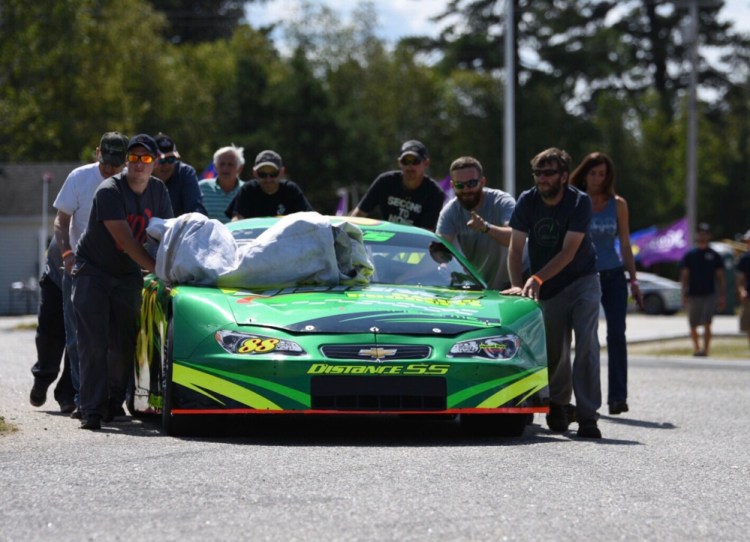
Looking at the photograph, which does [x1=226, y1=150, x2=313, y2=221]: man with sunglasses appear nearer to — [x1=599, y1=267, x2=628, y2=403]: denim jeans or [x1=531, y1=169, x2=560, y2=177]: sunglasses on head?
[x1=599, y1=267, x2=628, y2=403]: denim jeans

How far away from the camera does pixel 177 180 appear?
11242 millimetres

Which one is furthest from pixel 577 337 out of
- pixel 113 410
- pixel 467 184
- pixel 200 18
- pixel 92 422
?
pixel 200 18

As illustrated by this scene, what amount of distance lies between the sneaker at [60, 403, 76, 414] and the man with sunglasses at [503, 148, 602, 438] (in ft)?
9.72

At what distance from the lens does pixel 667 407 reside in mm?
12039

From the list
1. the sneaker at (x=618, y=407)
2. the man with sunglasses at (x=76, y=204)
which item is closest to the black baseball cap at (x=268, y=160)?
the man with sunglasses at (x=76, y=204)

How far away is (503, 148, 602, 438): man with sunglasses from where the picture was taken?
31.3 feet

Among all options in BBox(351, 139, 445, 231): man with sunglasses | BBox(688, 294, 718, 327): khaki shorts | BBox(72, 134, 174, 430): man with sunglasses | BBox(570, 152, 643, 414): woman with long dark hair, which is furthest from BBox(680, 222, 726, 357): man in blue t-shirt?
BBox(72, 134, 174, 430): man with sunglasses

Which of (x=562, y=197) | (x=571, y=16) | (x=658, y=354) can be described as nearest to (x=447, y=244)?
(x=562, y=197)

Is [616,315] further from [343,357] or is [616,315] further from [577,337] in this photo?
[343,357]

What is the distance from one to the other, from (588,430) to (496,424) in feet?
2.71

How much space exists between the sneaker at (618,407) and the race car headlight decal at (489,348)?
251cm

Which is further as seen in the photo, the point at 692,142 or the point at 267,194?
the point at 692,142

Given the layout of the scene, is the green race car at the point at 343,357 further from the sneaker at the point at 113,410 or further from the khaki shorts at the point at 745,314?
the khaki shorts at the point at 745,314

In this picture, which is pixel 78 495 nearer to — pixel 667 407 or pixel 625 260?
pixel 625 260
